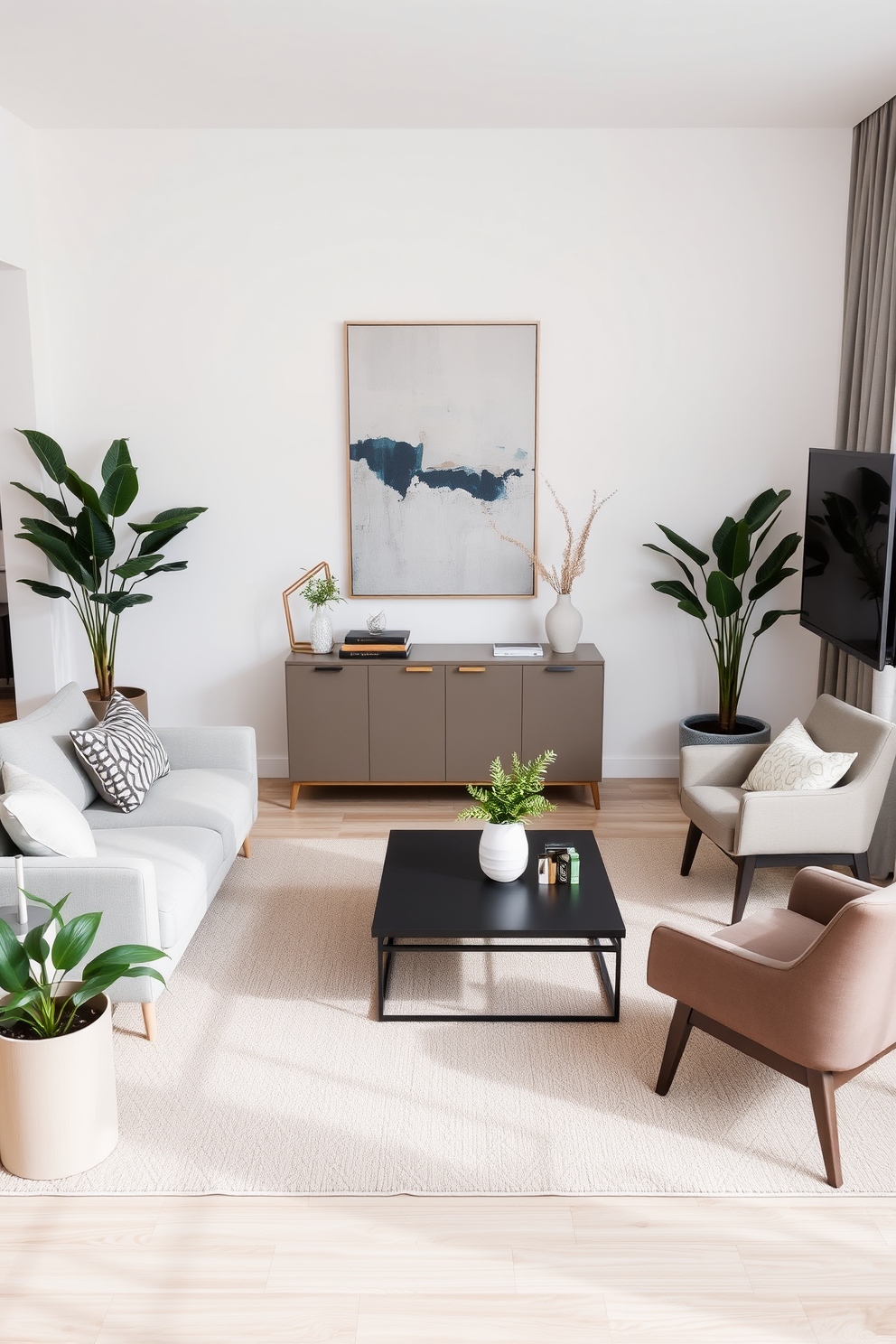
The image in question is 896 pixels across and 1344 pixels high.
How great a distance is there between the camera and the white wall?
16.2ft

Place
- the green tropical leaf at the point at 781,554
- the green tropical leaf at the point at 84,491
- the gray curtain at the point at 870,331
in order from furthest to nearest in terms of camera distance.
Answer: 1. the green tropical leaf at the point at 781,554
2. the green tropical leaf at the point at 84,491
3. the gray curtain at the point at 870,331

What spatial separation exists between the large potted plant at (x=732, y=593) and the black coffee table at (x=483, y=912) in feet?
5.42

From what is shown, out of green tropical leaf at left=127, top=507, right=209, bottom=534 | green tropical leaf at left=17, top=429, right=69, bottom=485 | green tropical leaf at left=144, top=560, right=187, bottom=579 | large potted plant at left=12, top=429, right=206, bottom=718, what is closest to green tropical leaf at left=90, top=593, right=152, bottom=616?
large potted plant at left=12, top=429, right=206, bottom=718

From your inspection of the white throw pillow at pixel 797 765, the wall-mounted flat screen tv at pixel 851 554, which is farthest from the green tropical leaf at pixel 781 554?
the white throw pillow at pixel 797 765

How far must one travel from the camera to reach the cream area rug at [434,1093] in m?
2.54

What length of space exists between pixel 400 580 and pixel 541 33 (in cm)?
244

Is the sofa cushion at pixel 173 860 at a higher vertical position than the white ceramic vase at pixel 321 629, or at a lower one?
lower

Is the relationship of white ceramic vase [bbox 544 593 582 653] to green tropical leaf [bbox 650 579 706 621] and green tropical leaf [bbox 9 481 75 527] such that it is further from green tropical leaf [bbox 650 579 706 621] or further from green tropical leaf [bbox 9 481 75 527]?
green tropical leaf [bbox 9 481 75 527]

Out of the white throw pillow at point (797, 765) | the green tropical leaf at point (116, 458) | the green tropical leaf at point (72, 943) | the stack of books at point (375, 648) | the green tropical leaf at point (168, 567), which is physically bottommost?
the green tropical leaf at point (72, 943)

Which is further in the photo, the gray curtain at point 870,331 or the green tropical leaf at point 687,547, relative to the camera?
the green tropical leaf at point 687,547

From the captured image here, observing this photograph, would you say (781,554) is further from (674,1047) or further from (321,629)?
(674,1047)

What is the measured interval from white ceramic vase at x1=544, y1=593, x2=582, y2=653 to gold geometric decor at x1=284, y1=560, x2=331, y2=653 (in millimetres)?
1119

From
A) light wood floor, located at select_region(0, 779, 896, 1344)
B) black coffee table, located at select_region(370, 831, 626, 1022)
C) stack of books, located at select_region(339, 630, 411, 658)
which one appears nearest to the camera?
light wood floor, located at select_region(0, 779, 896, 1344)

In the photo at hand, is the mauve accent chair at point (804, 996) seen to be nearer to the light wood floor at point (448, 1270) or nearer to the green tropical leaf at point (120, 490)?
the light wood floor at point (448, 1270)
